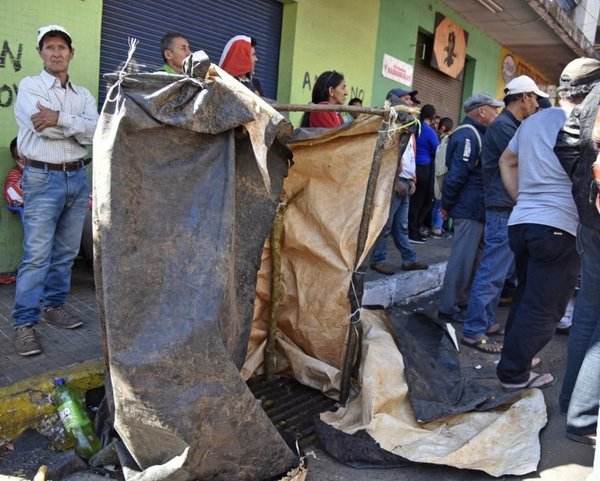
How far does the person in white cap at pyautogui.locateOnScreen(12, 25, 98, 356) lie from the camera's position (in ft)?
11.6

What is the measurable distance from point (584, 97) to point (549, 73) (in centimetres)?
1591

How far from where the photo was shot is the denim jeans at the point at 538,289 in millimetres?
3480

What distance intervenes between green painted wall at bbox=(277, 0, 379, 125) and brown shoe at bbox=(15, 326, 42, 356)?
453 cm

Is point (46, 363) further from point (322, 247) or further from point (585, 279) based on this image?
point (585, 279)

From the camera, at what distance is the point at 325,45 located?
26.2 ft

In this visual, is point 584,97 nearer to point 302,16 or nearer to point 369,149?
point 369,149

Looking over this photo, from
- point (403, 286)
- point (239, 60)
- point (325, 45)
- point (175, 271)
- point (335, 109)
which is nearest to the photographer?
point (175, 271)

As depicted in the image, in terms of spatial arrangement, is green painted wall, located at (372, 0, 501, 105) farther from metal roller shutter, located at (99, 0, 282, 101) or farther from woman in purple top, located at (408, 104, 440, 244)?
metal roller shutter, located at (99, 0, 282, 101)

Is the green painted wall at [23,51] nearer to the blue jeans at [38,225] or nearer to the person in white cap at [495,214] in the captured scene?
the blue jeans at [38,225]

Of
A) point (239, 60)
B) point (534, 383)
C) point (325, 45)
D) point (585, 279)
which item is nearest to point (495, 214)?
point (534, 383)

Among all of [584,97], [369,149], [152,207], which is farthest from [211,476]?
[584,97]

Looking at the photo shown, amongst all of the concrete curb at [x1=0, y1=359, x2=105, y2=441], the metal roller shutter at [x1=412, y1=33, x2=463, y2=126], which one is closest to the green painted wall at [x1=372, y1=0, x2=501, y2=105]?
the metal roller shutter at [x1=412, y1=33, x2=463, y2=126]

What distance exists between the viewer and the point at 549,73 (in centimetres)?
1762

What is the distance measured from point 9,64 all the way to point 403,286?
4.06 meters
